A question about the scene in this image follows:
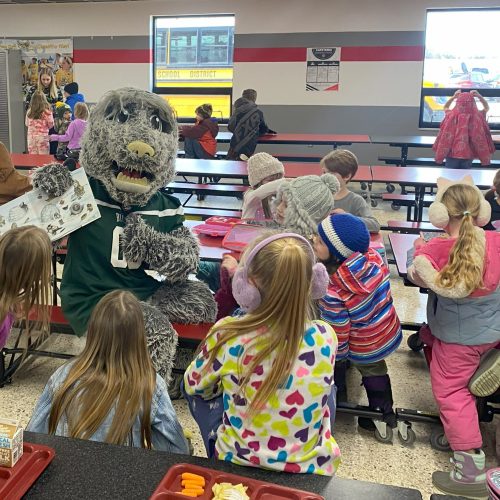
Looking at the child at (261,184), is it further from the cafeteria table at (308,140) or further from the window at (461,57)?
the window at (461,57)

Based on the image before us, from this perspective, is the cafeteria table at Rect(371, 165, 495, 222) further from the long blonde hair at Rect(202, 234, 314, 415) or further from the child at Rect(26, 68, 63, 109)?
the child at Rect(26, 68, 63, 109)

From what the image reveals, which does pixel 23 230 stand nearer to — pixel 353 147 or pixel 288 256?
pixel 288 256

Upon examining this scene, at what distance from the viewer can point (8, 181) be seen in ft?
9.87

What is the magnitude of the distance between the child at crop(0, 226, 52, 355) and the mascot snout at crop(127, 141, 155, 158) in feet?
1.60

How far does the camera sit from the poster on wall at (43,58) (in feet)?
31.4

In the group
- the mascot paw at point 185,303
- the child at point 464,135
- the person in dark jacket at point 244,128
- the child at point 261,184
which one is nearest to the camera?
the mascot paw at point 185,303

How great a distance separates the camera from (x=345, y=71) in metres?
8.66

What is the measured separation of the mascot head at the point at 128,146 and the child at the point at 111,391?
887mm

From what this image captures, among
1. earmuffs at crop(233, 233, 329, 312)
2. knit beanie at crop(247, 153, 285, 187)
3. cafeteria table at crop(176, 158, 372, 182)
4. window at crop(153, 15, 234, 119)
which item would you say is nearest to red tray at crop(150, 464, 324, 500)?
earmuffs at crop(233, 233, 329, 312)

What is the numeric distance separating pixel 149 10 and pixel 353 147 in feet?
12.9

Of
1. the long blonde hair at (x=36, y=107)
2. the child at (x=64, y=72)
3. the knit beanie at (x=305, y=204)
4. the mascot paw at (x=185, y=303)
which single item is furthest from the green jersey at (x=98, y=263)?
the child at (x=64, y=72)

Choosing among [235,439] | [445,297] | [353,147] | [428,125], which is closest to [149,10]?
[353,147]

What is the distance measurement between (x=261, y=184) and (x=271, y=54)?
6403 millimetres

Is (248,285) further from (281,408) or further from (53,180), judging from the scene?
(53,180)
